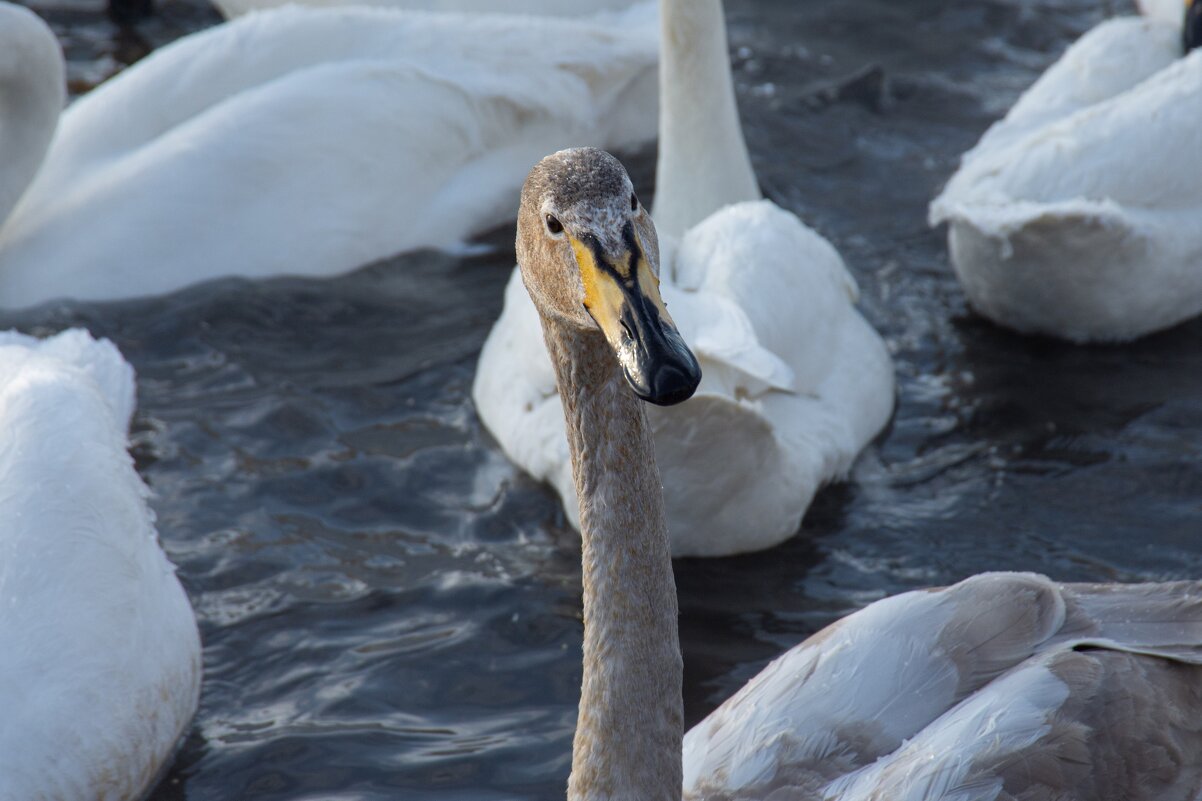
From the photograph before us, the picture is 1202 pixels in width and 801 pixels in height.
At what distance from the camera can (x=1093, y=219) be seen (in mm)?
5977

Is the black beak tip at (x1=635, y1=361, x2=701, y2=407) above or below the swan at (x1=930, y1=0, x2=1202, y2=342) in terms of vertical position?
above

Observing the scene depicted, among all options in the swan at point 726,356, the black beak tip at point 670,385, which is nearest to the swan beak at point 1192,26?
the swan at point 726,356

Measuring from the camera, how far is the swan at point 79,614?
159 inches

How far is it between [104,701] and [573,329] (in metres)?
1.84

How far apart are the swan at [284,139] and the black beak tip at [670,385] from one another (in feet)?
15.3

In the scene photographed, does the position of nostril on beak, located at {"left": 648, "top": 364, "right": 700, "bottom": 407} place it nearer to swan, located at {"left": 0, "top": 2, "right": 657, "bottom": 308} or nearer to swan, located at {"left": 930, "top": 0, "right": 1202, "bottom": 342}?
swan, located at {"left": 930, "top": 0, "right": 1202, "bottom": 342}

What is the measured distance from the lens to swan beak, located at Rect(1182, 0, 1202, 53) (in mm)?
7078

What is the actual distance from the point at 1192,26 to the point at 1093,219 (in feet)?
5.47

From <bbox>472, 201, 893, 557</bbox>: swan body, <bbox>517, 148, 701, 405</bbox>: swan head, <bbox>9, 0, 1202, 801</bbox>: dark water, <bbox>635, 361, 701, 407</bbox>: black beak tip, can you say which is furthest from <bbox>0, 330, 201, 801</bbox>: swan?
<bbox>635, 361, 701, 407</bbox>: black beak tip

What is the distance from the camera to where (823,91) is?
8914 millimetres

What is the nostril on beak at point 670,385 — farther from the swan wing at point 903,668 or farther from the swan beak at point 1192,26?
the swan beak at point 1192,26

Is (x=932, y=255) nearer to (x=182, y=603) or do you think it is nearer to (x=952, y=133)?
(x=952, y=133)

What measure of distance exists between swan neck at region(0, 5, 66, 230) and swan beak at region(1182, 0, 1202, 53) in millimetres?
4805

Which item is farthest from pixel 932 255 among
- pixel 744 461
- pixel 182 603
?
pixel 182 603
